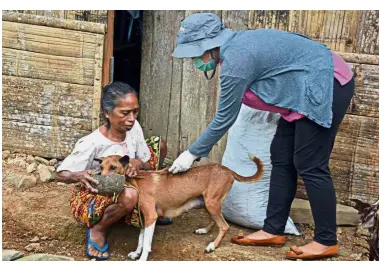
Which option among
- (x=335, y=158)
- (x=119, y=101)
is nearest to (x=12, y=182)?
(x=119, y=101)

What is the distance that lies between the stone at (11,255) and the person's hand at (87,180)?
64cm

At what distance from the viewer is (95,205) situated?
4.29m

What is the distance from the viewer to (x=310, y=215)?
505 centimetres

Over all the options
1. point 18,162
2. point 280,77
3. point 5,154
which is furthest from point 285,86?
point 5,154

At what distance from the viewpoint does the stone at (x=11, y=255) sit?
425 centimetres

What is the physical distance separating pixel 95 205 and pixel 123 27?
101 inches

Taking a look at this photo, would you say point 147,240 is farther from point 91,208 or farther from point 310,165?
point 310,165

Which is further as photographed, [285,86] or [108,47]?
[108,47]

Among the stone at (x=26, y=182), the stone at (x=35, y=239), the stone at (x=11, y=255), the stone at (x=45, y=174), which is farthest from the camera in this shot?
the stone at (x=45, y=174)

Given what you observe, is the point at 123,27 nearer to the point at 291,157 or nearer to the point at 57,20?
the point at 57,20

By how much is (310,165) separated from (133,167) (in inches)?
43.3

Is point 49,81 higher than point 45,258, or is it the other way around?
point 49,81

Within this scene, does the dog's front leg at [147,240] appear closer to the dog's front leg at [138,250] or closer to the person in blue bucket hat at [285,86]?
the dog's front leg at [138,250]

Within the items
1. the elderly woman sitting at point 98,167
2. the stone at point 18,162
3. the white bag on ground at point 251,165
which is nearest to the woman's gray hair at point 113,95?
the elderly woman sitting at point 98,167
